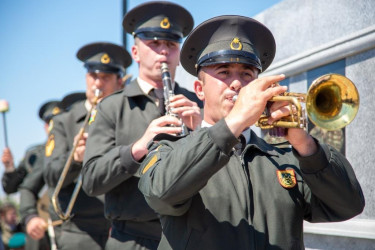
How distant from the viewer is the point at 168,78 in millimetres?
4223

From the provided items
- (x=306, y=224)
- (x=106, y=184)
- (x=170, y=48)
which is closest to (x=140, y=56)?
(x=170, y=48)

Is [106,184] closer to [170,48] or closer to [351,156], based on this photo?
[170,48]

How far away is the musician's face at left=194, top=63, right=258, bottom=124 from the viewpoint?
2834 millimetres

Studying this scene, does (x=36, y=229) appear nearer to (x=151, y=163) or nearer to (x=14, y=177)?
(x=14, y=177)

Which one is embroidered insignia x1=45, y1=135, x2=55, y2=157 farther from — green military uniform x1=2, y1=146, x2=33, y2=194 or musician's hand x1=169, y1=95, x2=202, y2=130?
A: green military uniform x1=2, y1=146, x2=33, y2=194

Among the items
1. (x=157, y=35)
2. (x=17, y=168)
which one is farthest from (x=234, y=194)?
(x=17, y=168)

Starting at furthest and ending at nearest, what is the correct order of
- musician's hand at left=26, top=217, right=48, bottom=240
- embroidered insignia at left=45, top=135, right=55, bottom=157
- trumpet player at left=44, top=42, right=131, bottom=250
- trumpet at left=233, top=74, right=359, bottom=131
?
1. musician's hand at left=26, top=217, right=48, bottom=240
2. embroidered insignia at left=45, top=135, right=55, bottom=157
3. trumpet player at left=44, top=42, right=131, bottom=250
4. trumpet at left=233, top=74, right=359, bottom=131

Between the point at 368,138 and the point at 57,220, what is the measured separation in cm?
353

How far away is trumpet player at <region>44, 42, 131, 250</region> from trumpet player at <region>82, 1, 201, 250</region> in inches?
43.0

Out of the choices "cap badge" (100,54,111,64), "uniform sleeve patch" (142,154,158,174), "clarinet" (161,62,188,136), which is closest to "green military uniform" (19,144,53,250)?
"cap badge" (100,54,111,64)

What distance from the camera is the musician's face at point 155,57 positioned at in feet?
14.5

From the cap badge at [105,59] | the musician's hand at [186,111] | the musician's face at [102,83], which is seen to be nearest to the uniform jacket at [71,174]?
the musician's face at [102,83]

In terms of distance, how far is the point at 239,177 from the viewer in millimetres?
2709

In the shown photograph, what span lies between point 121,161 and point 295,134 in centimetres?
159
